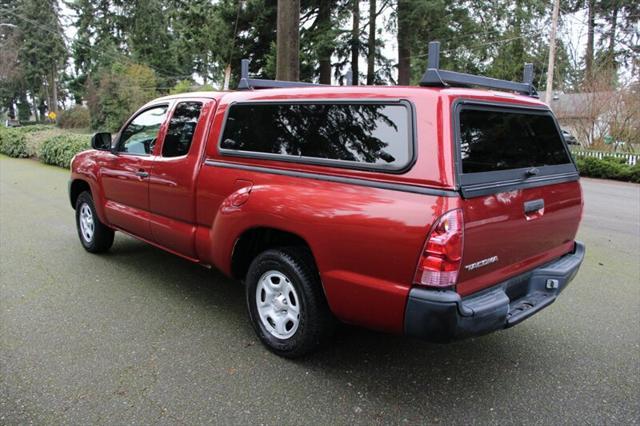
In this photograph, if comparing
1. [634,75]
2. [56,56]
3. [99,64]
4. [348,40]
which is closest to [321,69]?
[348,40]

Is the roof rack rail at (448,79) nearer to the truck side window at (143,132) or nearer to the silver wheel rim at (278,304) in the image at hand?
the silver wheel rim at (278,304)

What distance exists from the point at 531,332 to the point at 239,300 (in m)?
2.47

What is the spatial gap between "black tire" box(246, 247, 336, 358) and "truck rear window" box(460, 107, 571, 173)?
1.15 m

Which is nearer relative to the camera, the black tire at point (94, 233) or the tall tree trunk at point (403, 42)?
the black tire at point (94, 233)

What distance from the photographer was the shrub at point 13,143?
18.7m

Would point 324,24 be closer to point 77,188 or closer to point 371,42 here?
point 371,42

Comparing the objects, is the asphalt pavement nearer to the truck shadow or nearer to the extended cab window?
the truck shadow

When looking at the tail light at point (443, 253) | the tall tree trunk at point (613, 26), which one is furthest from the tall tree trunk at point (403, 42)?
the tall tree trunk at point (613, 26)

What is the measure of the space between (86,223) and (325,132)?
3.88 meters

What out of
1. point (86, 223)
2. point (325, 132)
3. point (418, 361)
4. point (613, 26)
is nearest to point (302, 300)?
point (418, 361)

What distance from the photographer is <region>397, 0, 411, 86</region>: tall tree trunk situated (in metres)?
18.9

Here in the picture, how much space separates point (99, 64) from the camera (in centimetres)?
4969

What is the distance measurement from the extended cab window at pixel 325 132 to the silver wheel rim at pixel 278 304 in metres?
0.85

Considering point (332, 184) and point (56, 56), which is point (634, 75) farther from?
point (56, 56)
